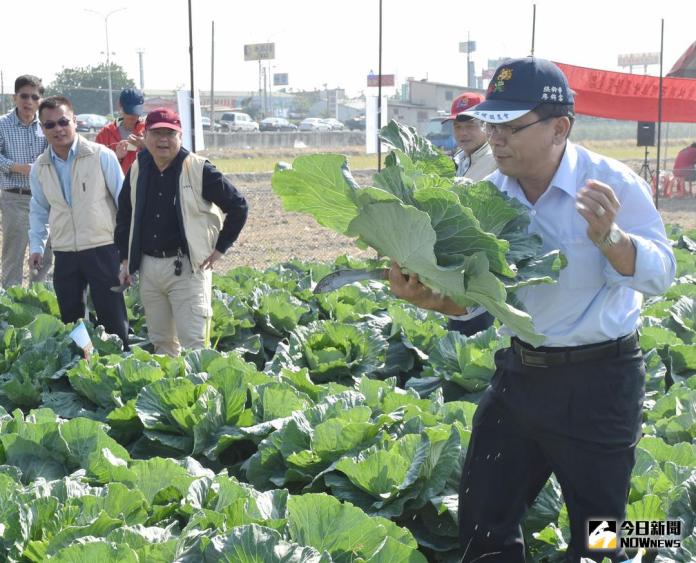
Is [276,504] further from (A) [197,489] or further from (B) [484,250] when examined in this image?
(B) [484,250]

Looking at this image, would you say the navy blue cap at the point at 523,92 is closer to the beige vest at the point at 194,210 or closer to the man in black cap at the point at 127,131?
the beige vest at the point at 194,210

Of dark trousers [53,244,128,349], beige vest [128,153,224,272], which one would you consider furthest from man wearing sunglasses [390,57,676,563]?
dark trousers [53,244,128,349]

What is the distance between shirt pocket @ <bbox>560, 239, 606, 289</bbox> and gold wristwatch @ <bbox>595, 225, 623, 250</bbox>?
0.74 ft

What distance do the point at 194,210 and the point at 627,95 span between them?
1398 cm

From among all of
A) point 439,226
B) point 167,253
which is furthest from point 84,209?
point 439,226

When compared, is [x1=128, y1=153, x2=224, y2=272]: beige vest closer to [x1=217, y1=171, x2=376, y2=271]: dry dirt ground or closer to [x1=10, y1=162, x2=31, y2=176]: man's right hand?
[x1=10, y1=162, x2=31, y2=176]: man's right hand

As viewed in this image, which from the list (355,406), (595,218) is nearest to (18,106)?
(355,406)

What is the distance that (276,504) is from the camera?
2.80 meters

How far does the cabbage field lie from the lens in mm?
2574

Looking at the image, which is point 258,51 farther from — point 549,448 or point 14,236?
point 549,448

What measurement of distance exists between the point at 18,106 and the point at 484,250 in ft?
19.1

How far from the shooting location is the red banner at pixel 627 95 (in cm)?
1719
